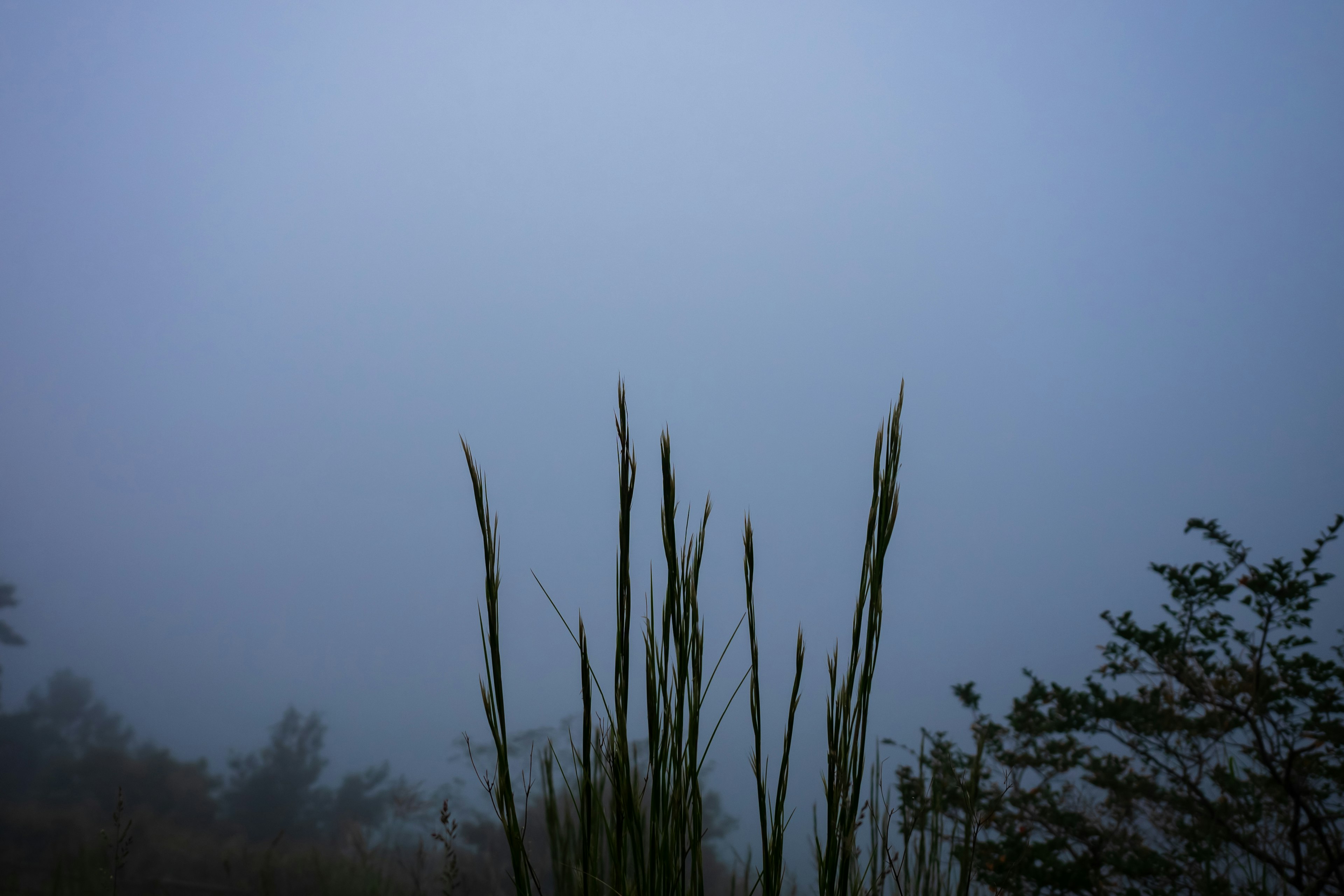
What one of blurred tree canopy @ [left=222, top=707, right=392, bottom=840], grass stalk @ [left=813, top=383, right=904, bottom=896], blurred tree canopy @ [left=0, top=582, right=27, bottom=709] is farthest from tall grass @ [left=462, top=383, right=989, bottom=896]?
blurred tree canopy @ [left=0, top=582, right=27, bottom=709]

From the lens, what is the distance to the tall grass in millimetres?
596

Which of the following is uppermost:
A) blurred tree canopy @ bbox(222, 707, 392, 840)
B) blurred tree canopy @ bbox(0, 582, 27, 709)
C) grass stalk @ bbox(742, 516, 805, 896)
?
blurred tree canopy @ bbox(0, 582, 27, 709)

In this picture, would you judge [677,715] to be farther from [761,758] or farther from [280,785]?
[280,785]

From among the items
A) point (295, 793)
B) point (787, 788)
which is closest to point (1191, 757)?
point (787, 788)

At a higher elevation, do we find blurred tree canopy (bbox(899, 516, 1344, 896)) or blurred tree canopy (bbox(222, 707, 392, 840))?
blurred tree canopy (bbox(899, 516, 1344, 896))

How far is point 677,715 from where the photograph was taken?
66cm

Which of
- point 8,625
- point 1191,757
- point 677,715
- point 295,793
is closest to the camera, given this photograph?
point 677,715

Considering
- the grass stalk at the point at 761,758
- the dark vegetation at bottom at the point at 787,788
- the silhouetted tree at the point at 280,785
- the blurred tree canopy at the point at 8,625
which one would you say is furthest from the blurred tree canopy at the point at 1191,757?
the blurred tree canopy at the point at 8,625

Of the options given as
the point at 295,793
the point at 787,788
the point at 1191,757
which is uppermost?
the point at 1191,757

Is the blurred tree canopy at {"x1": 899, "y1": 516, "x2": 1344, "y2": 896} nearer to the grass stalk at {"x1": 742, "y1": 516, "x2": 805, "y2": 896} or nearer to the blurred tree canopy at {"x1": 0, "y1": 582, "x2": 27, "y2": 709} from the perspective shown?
the grass stalk at {"x1": 742, "y1": 516, "x2": 805, "y2": 896}

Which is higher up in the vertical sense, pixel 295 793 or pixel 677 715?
pixel 677 715

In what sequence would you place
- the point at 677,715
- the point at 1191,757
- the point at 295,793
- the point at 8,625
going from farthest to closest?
the point at 8,625
the point at 295,793
the point at 1191,757
the point at 677,715

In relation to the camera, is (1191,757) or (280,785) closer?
(1191,757)

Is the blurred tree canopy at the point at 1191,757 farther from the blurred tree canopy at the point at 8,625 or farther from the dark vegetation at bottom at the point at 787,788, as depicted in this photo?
the blurred tree canopy at the point at 8,625
